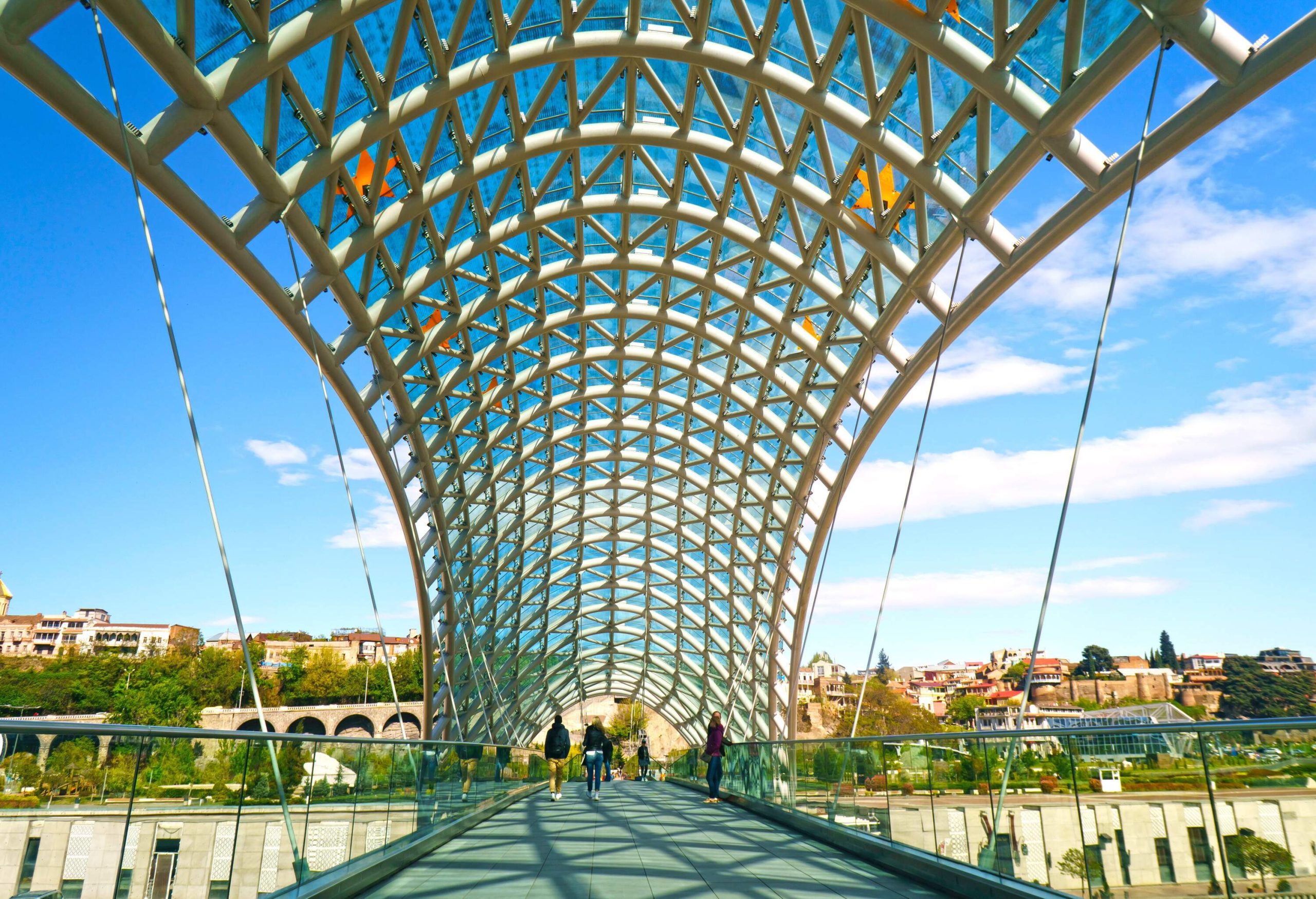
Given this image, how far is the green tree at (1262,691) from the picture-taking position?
114 feet

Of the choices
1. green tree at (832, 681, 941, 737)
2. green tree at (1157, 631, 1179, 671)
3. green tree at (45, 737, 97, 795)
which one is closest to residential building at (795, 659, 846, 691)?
green tree at (832, 681, 941, 737)

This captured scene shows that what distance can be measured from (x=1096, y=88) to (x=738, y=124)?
8.78m

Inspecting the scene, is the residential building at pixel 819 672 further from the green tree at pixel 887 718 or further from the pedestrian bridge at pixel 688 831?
the pedestrian bridge at pixel 688 831

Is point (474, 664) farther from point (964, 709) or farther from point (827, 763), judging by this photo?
point (964, 709)

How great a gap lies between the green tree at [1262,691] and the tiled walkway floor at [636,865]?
31.1 metres

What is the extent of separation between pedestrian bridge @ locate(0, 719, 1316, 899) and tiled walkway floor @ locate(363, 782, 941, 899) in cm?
5

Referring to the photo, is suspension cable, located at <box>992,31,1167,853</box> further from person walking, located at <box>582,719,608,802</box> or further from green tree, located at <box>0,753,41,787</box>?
person walking, located at <box>582,719,608,802</box>

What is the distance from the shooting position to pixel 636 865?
8734mm

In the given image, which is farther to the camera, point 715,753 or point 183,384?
point 715,753

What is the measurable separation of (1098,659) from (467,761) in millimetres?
88519

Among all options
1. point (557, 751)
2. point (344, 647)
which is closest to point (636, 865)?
point (557, 751)

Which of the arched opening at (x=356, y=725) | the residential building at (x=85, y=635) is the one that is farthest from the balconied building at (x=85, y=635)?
the arched opening at (x=356, y=725)

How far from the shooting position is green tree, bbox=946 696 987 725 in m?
93.4

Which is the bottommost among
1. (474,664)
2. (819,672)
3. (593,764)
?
(593,764)
